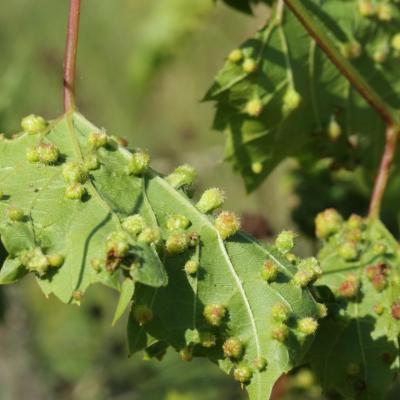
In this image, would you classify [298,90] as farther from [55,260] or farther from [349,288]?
[55,260]

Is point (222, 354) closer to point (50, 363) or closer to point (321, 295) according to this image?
point (321, 295)

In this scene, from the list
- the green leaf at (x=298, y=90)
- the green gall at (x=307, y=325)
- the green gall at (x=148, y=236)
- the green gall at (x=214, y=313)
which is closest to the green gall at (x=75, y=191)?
the green gall at (x=148, y=236)

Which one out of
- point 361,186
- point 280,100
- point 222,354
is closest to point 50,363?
point 361,186

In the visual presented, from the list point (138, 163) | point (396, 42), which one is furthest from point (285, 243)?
point (396, 42)

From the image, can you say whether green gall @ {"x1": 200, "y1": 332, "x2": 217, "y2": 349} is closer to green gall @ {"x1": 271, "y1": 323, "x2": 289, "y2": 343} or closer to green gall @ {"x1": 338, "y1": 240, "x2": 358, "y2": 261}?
green gall @ {"x1": 271, "y1": 323, "x2": 289, "y2": 343}

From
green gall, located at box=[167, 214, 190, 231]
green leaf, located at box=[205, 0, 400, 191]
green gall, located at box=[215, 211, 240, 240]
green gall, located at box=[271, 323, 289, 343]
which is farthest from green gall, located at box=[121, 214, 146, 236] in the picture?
green leaf, located at box=[205, 0, 400, 191]

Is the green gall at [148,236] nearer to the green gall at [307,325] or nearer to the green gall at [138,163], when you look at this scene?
the green gall at [138,163]
